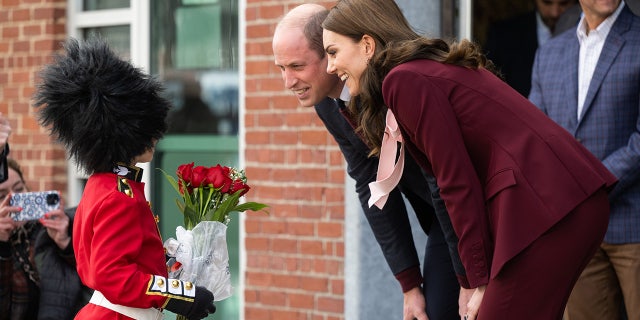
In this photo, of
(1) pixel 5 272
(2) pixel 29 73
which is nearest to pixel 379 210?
(1) pixel 5 272

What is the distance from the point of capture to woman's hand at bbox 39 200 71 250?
16.5ft

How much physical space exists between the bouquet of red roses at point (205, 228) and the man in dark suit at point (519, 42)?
106 inches

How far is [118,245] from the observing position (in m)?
3.70

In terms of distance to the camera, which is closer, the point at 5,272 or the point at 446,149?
the point at 446,149

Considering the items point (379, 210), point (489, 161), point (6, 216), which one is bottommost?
point (6, 216)

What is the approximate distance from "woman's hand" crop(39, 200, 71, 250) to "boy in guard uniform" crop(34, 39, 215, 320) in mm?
1050

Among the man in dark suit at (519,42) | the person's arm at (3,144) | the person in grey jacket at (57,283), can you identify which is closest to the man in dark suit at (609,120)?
the man in dark suit at (519,42)

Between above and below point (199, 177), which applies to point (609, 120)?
above

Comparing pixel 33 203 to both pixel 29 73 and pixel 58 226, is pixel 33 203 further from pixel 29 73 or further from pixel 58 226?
pixel 29 73

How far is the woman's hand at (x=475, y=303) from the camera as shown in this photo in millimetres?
3287

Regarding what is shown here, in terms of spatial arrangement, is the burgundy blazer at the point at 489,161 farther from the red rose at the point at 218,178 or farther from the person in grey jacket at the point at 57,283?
the person in grey jacket at the point at 57,283

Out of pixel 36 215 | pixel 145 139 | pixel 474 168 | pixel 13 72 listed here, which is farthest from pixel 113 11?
pixel 474 168

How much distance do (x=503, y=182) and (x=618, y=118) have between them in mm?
1913

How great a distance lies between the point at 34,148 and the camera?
726 centimetres
